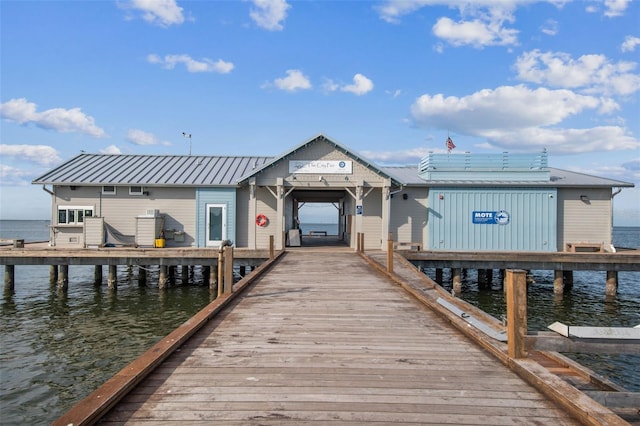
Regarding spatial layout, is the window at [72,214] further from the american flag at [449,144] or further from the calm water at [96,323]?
the american flag at [449,144]

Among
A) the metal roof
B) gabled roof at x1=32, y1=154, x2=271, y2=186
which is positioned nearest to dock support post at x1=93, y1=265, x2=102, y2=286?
gabled roof at x1=32, y1=154, x2=271, y2=186

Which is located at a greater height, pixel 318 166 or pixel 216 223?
pixel 318 166

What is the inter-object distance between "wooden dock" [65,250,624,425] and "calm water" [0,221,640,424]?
14.6ft

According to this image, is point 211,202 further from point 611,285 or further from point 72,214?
point 611,285

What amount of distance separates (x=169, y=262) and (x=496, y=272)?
21.2m

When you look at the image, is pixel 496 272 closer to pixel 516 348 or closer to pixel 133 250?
pixel 133 250

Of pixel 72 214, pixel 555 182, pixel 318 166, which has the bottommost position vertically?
pixel 72 214

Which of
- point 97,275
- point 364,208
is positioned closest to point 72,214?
point 97,275

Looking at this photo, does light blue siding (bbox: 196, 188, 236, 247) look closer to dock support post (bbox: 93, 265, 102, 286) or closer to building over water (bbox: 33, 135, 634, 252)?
building over water (bbox: 33, 135, 634, 252)

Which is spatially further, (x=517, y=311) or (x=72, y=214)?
(x=72, y=214)

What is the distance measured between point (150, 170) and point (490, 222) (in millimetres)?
17171

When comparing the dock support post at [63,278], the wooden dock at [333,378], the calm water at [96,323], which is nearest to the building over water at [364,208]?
the dock support post at [63,278]

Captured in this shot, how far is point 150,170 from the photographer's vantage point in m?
21.2

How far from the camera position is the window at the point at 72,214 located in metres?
19.8
